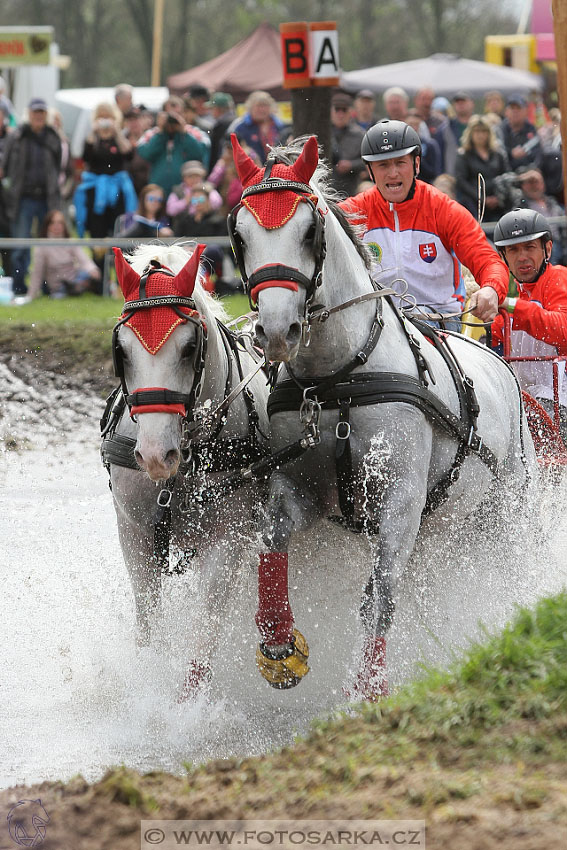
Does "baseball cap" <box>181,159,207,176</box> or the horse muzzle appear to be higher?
"baseball cap" <box>181,159,207,176</box>

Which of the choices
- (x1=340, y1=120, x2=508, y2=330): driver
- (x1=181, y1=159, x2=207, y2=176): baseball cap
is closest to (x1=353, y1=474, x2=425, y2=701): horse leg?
(x1=340, y1=120, x2=508, y2=330): driver

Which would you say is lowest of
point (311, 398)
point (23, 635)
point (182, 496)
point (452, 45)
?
point (23, 635)

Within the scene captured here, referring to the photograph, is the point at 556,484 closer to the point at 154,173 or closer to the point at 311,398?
the point at 311,398

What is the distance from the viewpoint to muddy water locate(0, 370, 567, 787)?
5.07 m

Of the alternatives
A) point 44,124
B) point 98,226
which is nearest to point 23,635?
point 98,226

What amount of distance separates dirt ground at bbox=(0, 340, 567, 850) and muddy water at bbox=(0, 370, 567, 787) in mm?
839

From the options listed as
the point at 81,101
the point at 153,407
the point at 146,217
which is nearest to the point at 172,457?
the point at 153,407

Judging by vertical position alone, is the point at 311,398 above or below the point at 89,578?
above

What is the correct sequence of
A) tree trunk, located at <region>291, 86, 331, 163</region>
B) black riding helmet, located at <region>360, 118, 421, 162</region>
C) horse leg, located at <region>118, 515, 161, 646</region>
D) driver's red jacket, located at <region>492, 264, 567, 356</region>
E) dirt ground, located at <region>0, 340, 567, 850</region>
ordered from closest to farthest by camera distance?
dirt ground, located at <region>0, 340, 567, 850</region>, horse leg, located at <region>118, 515, 161, 646</region>, black riding helmet, located at <region>360, 118, 421, 162</region>, driver's red jacket, located at <region>492, 264, 567, 356</region>, tree trunk, located at <region>291, 86, 331, 163</region>

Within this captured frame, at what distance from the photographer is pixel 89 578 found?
7.43 metres

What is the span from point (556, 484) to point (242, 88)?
1976 cm

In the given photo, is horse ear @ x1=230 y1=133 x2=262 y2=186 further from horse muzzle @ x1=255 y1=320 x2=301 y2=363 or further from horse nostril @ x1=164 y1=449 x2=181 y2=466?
horse nostril @ x1=164 y1=449 x2=181 y2=466

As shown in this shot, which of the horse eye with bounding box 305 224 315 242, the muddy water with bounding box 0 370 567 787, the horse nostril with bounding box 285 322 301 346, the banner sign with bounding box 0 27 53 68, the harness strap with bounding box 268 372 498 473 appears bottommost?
the muddy water with bounding box 0 370 567 787

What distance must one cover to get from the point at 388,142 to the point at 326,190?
119 centimetres
